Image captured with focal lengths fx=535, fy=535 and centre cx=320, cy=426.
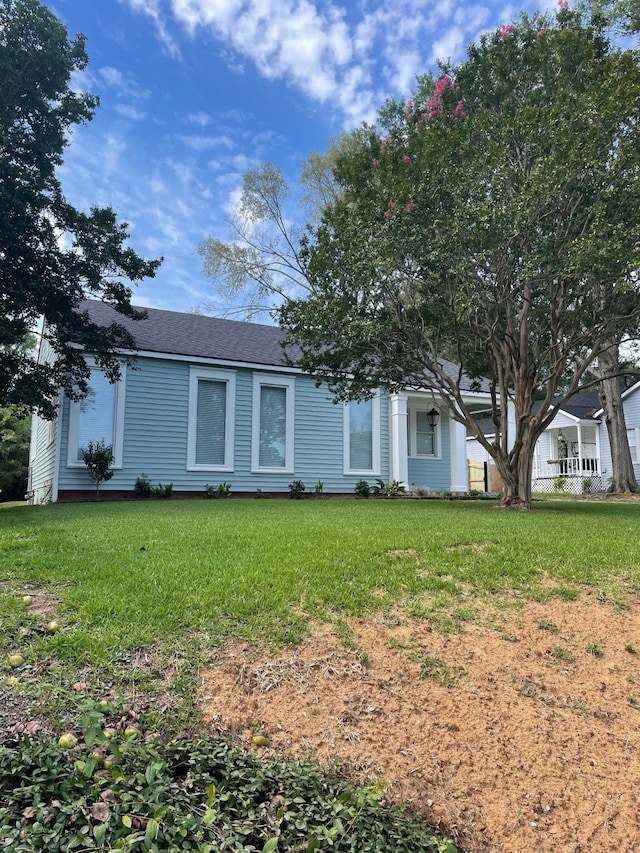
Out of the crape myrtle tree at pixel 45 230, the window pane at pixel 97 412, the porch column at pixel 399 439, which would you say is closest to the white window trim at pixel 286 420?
the porch column at pixel 399 439

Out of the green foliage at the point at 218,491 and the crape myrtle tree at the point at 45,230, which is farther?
the green foliage at the point at 218,491

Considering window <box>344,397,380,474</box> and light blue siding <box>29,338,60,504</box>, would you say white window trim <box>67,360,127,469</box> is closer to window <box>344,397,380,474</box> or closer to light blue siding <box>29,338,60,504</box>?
light blue siding <box>29,338,60,504</box>

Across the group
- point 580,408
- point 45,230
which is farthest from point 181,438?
point 580,408

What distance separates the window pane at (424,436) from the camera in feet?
50.9

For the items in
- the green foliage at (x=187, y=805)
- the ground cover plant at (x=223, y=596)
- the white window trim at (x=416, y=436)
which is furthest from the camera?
the white window trim at (x=416, y=436)

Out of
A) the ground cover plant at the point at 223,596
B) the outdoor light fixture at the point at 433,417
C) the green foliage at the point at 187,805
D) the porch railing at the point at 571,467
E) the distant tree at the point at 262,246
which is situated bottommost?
the green foliage at the point at 187,805

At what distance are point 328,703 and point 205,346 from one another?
11647mm

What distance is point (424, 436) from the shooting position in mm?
15586

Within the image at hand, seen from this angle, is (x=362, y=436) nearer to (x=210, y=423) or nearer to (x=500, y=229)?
(x=210, y=423)

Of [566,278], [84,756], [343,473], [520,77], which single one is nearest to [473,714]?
[84,756]

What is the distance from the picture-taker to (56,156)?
1027 centimetres

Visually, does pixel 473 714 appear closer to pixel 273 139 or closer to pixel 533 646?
pixel 533 646

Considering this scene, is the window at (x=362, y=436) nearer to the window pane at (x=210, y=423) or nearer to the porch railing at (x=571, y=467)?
the window pane at (x=210, y=423)

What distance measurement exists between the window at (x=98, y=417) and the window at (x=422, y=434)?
7.90 metres
